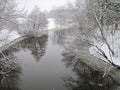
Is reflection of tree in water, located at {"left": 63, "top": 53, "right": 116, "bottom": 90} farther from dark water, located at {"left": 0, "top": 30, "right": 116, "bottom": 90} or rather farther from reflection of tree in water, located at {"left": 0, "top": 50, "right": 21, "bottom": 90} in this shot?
reflection of tree in water, located at {"left": 0, "top": 50, "right": 21, "bottom": 90}

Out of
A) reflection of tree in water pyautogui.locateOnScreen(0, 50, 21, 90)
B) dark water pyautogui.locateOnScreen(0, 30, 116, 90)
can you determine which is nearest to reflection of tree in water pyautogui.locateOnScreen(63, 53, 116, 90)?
dark water pyautogui.locateOnScreen(0, 30, 116, 90)

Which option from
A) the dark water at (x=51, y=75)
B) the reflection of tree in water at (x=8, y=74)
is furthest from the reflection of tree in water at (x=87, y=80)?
the reflection of tree in water at (x=8, y=74)

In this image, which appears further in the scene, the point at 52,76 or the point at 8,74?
the point at 8,74

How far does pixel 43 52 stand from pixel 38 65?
195 inches

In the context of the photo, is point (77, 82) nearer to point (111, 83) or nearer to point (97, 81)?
point (97, 81)

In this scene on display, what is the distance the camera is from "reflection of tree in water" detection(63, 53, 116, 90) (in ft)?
35.8

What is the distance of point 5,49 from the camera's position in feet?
65.7

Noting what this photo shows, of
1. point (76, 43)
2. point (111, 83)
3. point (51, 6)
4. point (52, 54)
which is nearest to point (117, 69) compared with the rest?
point (111, 83)

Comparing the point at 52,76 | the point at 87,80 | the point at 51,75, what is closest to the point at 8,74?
the point at 51,75

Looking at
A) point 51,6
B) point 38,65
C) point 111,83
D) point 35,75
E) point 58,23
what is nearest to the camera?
point 111,83

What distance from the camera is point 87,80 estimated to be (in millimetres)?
11953

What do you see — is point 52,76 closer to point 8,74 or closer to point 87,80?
point 87,80

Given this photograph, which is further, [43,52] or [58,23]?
[58,23]

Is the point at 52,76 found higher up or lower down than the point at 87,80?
higher up
